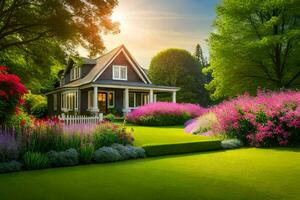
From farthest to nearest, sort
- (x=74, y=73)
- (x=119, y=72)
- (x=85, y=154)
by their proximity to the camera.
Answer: (x=74, y=73) < (x=119, y=72) < (x=85, y=154)

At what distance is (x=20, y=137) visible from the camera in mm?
9562

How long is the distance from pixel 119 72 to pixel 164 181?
27102mm

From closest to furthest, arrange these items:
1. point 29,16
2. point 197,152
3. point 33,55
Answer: point 197,152
point 29,16
point 33,55

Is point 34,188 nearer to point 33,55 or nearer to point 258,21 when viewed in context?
point 33,55

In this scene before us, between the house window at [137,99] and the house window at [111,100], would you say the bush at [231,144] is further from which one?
the house window at [137,99]

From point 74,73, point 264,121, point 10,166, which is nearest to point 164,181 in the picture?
point 10,166

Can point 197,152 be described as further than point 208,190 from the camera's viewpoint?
Yes

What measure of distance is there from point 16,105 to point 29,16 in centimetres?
428

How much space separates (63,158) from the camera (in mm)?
9422

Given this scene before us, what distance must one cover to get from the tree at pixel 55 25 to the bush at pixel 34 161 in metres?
5.63

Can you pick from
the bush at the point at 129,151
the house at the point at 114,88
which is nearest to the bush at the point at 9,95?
the bush at the point at 129,151

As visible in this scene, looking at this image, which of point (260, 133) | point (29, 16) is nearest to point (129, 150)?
point (260, 133)

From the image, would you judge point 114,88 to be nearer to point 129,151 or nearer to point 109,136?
point 109,136

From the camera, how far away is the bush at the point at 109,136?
1108 cm
